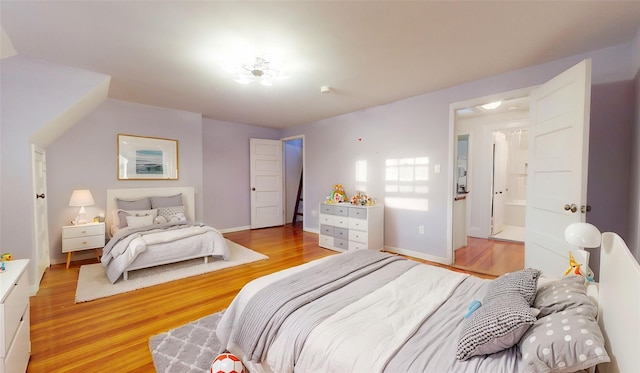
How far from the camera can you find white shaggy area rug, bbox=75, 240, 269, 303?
266 centimetres

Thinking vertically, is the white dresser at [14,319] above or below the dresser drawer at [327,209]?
below

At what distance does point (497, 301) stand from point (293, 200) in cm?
606

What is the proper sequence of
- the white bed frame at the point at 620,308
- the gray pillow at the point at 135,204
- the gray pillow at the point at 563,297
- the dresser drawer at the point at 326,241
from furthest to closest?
the dresser drawer at the point at 326,241
the gray pillow at the point at 135,204
the gray pillow at the point at 563,297
the white bed frame at the point at 620,308

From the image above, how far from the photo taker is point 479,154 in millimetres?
5059

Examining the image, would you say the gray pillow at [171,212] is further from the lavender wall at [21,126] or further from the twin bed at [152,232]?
the lavender wall at [21,126]

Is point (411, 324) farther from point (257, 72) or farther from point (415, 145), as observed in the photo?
point (415, 145)

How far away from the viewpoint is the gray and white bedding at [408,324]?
0.87m

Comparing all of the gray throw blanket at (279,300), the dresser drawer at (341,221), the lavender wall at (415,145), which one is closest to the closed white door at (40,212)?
the gray throw blanket at (279,300)

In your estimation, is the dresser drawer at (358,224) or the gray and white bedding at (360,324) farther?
the dresser drawer at (358,224)

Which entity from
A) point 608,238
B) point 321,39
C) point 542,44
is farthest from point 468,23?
point 608,238

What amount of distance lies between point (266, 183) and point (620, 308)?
5631mm

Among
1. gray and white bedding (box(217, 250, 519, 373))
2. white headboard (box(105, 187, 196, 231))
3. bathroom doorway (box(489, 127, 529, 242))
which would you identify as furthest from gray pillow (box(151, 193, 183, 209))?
bathroom doorway (box(489, 127, 529, 242))

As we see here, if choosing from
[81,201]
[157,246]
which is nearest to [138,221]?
[81,201]

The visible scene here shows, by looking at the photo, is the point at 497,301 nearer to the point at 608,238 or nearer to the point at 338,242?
the point at 608,238
